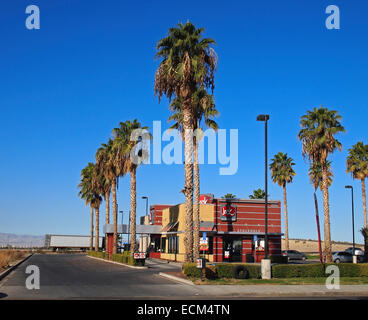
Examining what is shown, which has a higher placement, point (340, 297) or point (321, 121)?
point (321, 121)

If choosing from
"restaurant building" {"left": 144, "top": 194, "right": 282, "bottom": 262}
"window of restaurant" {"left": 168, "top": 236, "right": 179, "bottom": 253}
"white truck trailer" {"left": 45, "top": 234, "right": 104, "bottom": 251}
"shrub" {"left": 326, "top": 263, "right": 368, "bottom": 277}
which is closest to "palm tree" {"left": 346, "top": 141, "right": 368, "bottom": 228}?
"restaurant building" {"left": 144, "top": 194, "right": 282, "bottom": 262}

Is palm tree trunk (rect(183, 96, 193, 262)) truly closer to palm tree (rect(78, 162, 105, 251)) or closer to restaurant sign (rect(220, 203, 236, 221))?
restaurant sign (rect(220, 203, 236, 221))

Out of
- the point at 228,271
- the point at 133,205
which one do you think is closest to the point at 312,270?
the point at 228,271

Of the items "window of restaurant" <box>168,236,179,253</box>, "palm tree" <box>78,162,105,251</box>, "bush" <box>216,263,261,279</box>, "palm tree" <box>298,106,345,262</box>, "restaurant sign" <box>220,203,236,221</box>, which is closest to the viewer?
"bush" <box>216,263,261,279</box>

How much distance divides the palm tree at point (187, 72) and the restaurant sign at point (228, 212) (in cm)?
1970

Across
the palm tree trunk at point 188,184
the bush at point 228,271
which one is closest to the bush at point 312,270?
the bush at point 228,271

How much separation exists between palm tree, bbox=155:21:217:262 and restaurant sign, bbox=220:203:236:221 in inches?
775

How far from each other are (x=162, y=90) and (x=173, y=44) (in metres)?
3.24

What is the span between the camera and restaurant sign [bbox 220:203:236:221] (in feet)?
162

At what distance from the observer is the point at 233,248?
161ft

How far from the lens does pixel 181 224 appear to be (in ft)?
163
